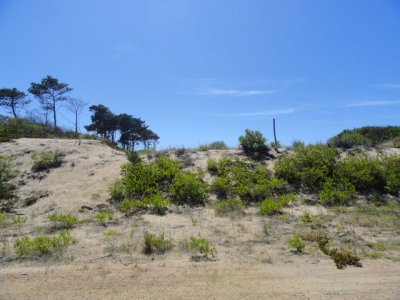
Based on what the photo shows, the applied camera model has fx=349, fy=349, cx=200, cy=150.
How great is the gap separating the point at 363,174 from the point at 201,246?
818 cm

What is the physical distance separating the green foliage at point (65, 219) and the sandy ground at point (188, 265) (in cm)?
20

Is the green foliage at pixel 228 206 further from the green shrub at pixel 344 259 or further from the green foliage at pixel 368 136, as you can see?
the green foliage at pixel 368 136

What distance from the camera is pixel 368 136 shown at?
24.8 m

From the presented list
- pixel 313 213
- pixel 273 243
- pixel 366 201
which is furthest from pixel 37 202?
pixel 366 201

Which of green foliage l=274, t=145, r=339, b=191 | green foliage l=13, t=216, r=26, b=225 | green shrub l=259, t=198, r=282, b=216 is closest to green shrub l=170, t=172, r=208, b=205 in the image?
green shrub l=259, t=198, r=282, b=216

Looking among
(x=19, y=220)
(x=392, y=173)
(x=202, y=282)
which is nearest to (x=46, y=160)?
(x=19, y=220)

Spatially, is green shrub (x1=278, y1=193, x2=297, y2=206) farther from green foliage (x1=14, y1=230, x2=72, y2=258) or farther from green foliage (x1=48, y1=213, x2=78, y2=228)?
green foliage (x1=14, y1=230, x2=72, y2=258)

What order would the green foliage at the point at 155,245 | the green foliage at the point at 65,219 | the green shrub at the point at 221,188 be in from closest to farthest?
the green foliage at the point at 155,245, the green foliage at the point at 65,219, the green shrub at the point at 221,188

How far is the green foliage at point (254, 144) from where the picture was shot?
15502 mm

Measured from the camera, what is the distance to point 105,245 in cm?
768

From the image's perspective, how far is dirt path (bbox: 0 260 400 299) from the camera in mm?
5418

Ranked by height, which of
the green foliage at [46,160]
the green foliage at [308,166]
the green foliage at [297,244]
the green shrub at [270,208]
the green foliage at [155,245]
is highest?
the green foliage at [46,160]

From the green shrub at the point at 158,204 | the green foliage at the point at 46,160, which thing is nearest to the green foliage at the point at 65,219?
the green shrub at the point at 158,204

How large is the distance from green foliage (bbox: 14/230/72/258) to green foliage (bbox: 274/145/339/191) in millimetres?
8277
